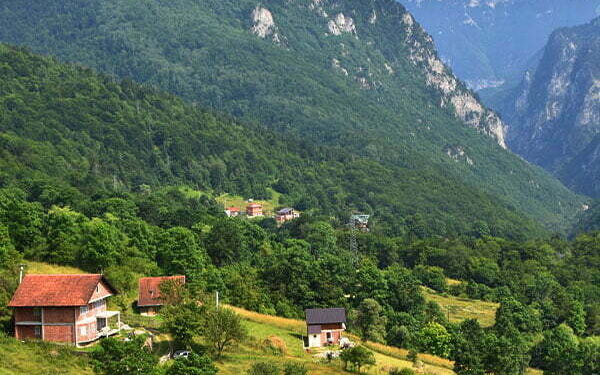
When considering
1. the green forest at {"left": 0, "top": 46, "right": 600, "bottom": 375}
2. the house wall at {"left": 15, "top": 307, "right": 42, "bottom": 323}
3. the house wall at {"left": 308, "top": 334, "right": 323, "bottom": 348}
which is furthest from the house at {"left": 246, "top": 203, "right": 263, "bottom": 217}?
the house wall at {"left": 15, "top": 307, "right": 42, "bottom": 323}

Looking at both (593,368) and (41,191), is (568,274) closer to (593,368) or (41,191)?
(593,368)

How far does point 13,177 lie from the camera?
132m

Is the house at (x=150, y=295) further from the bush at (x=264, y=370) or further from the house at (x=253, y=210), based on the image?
the house at (x=253, y=210)

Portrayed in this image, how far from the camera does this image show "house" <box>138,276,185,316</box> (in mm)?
69375

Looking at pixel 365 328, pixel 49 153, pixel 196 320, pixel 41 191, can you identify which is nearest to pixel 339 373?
pixel 196 320

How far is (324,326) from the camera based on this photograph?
76.1 m

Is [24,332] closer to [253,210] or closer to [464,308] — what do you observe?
[464,308]

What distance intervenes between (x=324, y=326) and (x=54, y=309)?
29.9 metres

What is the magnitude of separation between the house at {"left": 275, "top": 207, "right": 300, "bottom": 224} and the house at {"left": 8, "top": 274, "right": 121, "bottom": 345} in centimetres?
12258

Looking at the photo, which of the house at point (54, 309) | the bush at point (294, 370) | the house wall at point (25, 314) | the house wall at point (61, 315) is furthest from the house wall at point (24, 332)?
the bush at point (294, 370)

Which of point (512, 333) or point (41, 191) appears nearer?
point (512, 333)

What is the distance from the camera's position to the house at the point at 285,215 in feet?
598

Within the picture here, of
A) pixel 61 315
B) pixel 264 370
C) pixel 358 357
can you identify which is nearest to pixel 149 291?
pixel 61 315

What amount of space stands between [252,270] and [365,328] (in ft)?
58.7
